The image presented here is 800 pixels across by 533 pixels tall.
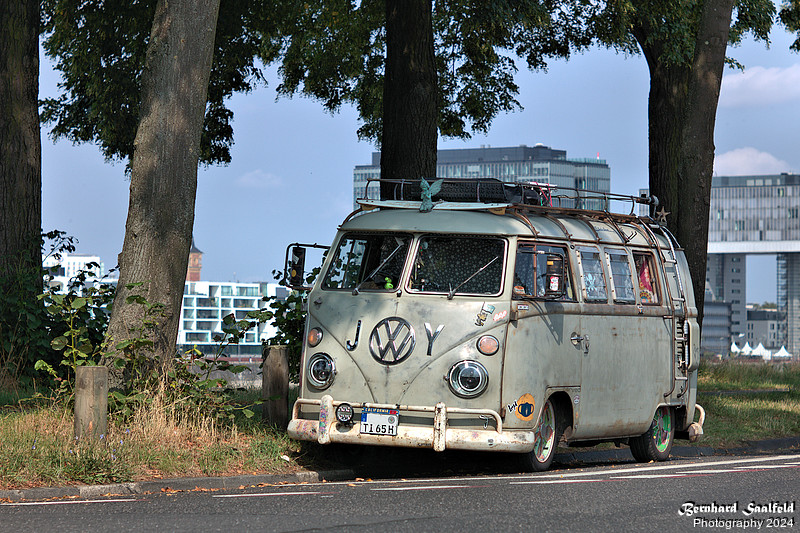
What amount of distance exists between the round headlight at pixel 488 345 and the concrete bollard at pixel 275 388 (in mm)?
2484

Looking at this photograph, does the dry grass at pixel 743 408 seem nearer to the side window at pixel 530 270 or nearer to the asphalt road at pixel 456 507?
the side window at pixel 530 270

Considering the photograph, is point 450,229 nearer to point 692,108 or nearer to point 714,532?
point 714,532

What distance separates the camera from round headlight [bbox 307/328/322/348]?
11.7 meters

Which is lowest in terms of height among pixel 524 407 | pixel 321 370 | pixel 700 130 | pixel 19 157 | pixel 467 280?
pixel 524 407

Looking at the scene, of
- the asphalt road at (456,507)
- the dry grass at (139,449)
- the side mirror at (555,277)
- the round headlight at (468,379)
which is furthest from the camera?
the side mirror at (555,277)

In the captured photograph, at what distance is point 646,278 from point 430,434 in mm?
4216

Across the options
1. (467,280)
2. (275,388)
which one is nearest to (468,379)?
(467,280)

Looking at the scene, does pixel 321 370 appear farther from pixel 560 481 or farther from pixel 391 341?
pixel 560 481

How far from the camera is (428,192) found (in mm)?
12312

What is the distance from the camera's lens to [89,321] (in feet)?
51.9

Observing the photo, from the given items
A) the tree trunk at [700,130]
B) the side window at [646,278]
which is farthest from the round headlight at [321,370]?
the tree trunk at [700,130]

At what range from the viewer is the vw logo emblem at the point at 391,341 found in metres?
11.2

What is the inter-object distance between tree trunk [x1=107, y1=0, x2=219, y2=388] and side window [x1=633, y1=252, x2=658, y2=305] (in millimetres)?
5183

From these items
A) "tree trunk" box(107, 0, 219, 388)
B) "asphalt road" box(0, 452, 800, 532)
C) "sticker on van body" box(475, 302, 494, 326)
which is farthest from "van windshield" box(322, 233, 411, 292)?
"asphalt road" box(0, 452, 800, 532)
